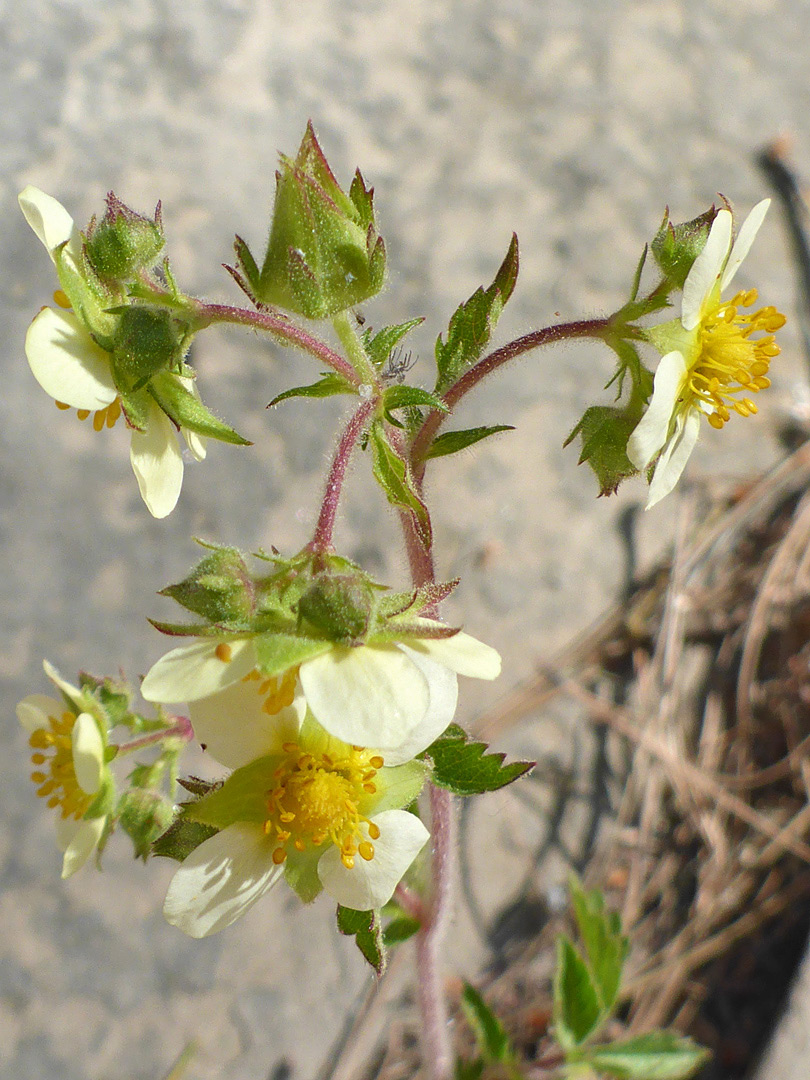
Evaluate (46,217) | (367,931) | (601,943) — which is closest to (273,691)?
(367,931)

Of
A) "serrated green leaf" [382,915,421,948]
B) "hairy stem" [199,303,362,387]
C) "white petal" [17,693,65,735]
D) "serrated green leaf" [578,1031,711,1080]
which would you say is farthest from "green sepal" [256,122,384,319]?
"serrated green leaf" [578,1031,711,1080]

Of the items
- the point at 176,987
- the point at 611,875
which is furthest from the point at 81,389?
the point at 611,875

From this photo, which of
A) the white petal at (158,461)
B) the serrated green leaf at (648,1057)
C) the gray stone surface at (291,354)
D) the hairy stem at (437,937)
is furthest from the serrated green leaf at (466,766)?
the gray stone surface at (291,354)

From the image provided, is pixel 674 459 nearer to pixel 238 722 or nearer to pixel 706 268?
pixel 706 268

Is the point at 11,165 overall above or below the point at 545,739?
above

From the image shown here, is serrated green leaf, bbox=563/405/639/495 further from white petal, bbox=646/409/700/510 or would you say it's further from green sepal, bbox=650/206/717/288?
green sepal, bbox=650/206/717/288

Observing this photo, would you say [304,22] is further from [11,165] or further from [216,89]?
[11,165]
